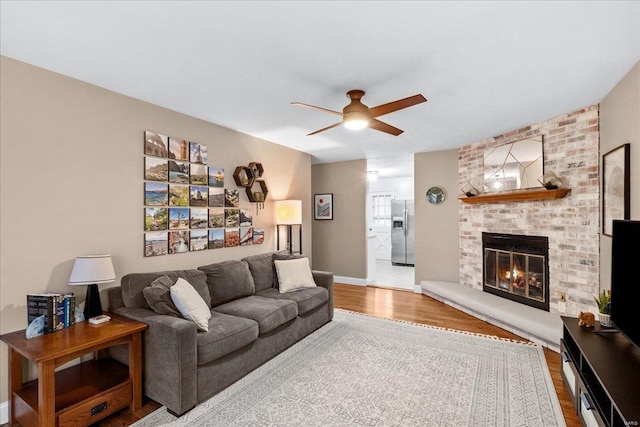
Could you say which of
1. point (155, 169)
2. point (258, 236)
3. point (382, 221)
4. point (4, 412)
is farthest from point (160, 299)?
point (382, 221)

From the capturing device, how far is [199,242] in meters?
3.61

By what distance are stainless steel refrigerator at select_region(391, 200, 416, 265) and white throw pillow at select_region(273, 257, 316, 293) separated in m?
5.13

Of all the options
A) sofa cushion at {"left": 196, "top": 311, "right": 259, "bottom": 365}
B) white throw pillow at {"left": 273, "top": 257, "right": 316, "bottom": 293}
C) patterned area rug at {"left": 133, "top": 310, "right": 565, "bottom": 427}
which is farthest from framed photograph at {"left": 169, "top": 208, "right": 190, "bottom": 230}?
patterned area rug at {"left": 133, "top": 310, "right": 565, "bottom": 427}

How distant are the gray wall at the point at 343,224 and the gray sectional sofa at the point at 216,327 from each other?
8.13ft

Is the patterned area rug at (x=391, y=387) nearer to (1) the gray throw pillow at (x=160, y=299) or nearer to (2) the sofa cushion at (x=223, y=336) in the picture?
(2) the sofa cushion at (x=223, y=336)

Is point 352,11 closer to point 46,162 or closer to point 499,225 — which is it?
point 46,162

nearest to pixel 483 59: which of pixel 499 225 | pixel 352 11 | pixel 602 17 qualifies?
pixel 602 17

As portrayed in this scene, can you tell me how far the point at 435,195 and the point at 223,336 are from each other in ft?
14.1

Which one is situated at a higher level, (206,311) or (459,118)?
(459,118)

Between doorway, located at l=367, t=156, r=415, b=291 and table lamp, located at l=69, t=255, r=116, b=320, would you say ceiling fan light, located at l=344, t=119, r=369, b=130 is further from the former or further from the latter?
doorway, located at l=367, t=156, r=415, b=291

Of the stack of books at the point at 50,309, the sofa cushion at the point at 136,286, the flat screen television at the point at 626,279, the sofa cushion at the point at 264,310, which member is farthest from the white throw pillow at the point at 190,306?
the flat screen television at the point at 626,279

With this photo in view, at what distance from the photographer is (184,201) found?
11.2ft

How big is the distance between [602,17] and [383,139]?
9.63 ft

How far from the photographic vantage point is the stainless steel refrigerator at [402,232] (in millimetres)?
8500
